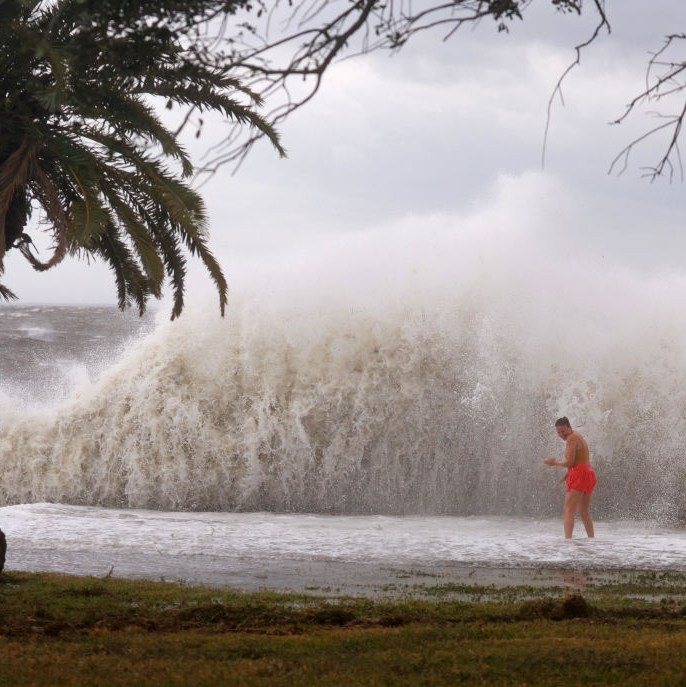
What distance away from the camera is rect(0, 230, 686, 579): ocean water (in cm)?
1597

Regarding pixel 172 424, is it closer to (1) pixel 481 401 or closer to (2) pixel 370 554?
(1) pixel 481 401

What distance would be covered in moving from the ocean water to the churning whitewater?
1.2 inches

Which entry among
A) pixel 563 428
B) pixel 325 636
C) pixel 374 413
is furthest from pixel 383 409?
pixel 325 636

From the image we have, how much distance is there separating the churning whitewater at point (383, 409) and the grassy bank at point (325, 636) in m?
7.76

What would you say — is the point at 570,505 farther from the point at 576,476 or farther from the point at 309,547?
the point at 309,547

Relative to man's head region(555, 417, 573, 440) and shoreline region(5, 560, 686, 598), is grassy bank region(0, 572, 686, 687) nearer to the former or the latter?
shoreline region(5, 560, 686, 598)

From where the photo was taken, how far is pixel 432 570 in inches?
396

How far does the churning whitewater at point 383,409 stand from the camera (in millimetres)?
16234

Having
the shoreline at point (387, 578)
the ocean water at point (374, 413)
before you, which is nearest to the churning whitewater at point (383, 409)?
the ocean water at point (374, 413)

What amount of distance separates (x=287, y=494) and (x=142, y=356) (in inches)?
162

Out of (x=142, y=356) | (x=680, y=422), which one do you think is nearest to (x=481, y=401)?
(x=680, y=422)

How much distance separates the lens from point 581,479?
1212 centimetres

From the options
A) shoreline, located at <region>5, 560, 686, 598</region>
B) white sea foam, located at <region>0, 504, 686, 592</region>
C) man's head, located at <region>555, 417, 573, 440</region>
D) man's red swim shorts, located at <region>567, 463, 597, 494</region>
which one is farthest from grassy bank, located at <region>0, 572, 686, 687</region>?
man's head, located at <region>555, 417, 573, 440</region>

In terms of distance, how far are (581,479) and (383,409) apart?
540 cm
